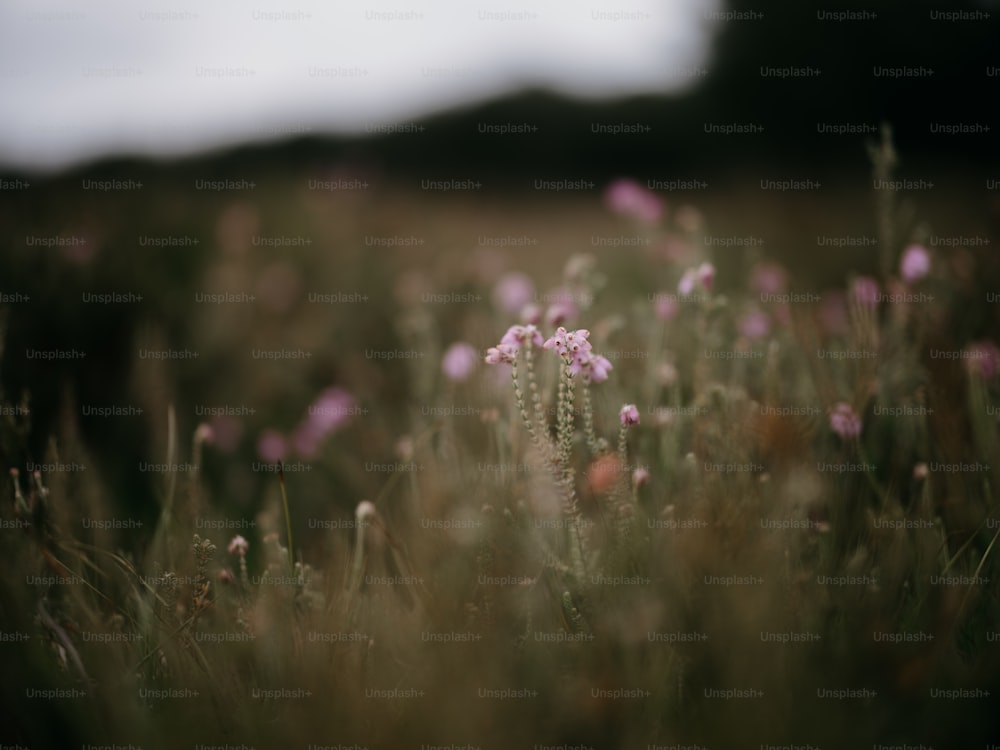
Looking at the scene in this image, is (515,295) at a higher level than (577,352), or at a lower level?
higher

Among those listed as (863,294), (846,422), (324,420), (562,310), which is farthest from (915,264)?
(324,420)

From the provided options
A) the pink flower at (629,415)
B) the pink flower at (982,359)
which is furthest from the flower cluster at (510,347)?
the pink flower at (982,359)

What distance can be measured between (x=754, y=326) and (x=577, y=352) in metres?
1.29

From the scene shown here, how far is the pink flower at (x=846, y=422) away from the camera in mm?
1754

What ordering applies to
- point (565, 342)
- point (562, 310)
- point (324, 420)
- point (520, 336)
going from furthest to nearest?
point (324, 420)
point (562, 310)
point (520, 336)
point (565, 342)

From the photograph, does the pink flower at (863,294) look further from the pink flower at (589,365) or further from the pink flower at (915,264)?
the pink flower at (589,365)

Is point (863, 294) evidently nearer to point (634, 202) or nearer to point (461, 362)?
point (634, 202)

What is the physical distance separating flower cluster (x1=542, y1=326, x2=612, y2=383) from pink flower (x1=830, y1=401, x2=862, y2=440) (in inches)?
29.4

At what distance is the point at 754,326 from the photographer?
7.98 feet

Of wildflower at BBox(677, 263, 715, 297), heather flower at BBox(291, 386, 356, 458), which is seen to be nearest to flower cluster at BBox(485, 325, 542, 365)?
wildflower at BBox(677, 263, 715, 297)

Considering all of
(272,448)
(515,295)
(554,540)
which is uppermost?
(515,295)

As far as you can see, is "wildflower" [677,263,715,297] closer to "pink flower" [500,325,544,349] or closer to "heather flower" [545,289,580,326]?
"heather flower" [545,289,580,326]

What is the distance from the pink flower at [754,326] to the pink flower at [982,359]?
0.63 m

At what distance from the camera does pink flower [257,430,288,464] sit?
10.4ft
